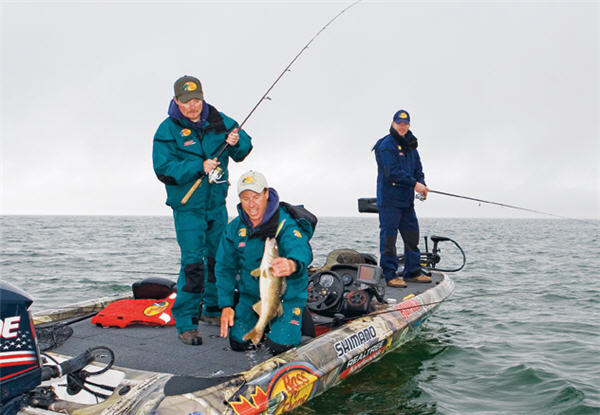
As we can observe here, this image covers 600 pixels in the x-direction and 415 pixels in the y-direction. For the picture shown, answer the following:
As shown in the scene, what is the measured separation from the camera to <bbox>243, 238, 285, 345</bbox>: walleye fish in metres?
4.40

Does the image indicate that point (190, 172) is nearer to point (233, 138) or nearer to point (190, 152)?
point (190, 152)

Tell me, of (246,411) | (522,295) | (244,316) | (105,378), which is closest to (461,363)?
(244,316)

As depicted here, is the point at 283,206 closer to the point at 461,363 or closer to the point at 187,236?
the point at 187,236

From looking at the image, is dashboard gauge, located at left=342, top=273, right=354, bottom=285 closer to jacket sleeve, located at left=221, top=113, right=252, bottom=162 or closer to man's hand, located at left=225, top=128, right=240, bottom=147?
jacket sleeve, located at left=221, top=113, right=252, bottom=162

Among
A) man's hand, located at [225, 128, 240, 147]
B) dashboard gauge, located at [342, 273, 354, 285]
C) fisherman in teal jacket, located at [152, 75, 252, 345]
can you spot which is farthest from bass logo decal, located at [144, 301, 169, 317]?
dashboard gauge, located at [342, 273, 354, 285]

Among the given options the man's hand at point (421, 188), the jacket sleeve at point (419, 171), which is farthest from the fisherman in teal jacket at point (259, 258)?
the jacket sleeve at point (419, 171)

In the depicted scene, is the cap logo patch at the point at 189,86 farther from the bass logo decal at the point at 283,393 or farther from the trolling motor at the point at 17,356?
the bass logo decal at the point at 283,393

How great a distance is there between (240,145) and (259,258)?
4.27ft

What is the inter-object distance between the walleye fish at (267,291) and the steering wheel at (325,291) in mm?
1571

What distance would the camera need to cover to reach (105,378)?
394cm

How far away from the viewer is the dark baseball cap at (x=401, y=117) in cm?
780

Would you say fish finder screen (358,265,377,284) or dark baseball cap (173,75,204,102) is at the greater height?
dark baseball cap (173,75,204,102)

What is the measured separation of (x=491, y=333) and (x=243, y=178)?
5813 mm

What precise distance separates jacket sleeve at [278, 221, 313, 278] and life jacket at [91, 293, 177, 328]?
1.90m
